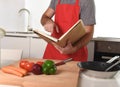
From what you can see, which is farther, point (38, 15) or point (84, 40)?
point (38, 15)

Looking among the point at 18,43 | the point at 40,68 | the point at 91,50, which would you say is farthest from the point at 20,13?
the point at 40,68

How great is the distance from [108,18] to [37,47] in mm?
907

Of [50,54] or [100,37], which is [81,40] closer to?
[50,54]

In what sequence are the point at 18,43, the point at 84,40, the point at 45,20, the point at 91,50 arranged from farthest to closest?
the point at 18,43, the point at 91,50, the point at 45,20, the point at 84,40

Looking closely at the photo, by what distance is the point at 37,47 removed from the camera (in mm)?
2713

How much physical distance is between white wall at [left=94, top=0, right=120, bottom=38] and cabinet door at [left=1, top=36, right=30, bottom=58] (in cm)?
84

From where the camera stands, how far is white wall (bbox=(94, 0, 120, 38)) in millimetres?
2764

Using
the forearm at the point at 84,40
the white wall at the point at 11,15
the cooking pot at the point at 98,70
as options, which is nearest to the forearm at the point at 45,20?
the forearm at the point at 84,40

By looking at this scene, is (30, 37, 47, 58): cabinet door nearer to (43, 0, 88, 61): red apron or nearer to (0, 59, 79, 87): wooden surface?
(43, 0, 88, 61): red apron

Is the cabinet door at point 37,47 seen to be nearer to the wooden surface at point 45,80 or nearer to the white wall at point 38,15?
the white wall at point 38,15

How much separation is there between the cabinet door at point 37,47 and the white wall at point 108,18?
658 millimetres

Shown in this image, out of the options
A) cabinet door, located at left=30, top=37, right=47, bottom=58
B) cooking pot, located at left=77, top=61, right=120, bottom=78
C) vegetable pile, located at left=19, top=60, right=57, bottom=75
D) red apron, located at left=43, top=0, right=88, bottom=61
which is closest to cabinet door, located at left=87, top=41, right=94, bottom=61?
cabinet door, located at left=30, top=37, right=47, bottom=58

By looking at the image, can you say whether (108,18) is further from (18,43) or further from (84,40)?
(84,40)

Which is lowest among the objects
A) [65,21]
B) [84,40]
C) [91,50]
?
[91,50]
